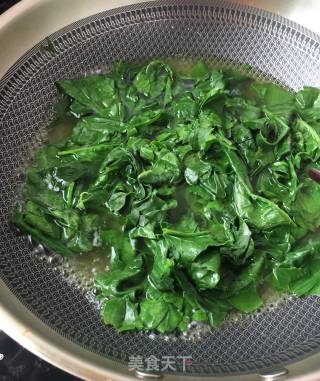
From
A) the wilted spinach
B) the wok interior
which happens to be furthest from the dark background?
the wilted spinach

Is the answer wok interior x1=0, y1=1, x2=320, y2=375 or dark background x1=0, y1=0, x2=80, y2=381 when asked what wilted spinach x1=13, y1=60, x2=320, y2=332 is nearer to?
wok interior x1=0, y1=1, x2=320, y2=375

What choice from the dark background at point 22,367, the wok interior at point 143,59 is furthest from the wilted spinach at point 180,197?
the dark background at point 22,367

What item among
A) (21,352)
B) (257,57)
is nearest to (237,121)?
(257,57)

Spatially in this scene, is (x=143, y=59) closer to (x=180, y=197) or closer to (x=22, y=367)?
(x=180, y=197)

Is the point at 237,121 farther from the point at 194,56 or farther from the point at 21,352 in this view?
the point at 21,352

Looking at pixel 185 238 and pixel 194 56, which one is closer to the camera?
pixel 185 238

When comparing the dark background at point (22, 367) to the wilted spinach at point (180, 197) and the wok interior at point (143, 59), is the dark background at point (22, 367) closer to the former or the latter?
the wok interior at point (143, 59)

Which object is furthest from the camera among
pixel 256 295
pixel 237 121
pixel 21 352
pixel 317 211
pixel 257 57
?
pixel 257 57
